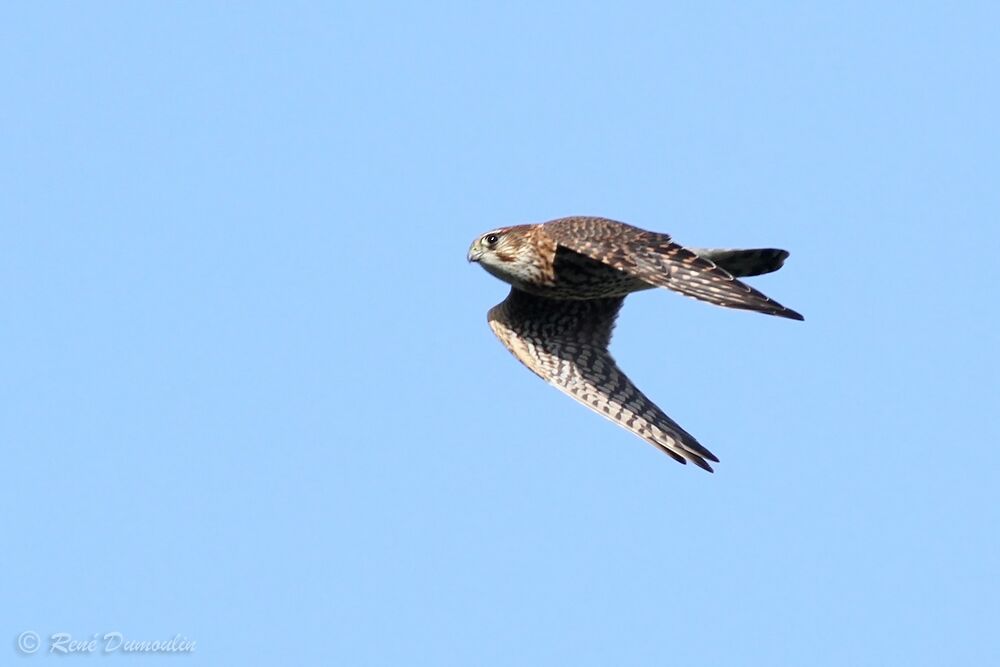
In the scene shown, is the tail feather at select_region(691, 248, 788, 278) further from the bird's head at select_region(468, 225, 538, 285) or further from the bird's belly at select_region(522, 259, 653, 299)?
the bird's head at select_region(468, 225, 538, 285)

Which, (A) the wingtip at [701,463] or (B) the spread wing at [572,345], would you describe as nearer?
(A) the wingtip at [701,463]

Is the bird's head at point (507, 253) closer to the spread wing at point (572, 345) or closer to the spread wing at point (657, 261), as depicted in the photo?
the spread wing at point (657, 261)

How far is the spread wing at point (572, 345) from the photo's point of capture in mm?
12906

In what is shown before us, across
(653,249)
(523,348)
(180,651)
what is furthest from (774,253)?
(180,651)

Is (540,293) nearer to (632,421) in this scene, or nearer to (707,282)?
(632,421)

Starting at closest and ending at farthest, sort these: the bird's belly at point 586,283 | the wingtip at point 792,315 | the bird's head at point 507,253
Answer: the wingtip at point 792,315 < the bird's belly at point 586,283 < the bird's head at point 507,253

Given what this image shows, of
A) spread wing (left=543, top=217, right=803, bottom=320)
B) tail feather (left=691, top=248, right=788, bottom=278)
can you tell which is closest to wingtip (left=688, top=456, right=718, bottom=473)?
spread wing (left=543, top=217, right=803, bottom=320)

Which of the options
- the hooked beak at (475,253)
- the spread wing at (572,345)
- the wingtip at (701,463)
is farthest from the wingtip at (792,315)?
the hooked beak at (475,253)

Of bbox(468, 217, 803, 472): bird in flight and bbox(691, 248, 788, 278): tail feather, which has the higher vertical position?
bbox(691, 248, 788, 278): tail feather

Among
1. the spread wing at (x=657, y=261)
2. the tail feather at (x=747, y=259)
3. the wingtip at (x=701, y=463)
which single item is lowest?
the wingtip at (x=701, y=463)

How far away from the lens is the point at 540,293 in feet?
43.0

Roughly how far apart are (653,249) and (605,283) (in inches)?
39.6

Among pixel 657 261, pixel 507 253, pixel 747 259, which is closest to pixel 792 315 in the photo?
pixel 657 261

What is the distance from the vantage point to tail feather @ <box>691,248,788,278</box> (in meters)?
12.6
